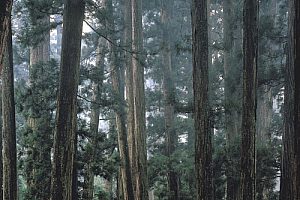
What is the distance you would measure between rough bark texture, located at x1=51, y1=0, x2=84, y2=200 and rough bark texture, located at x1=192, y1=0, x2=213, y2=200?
242 centimetres

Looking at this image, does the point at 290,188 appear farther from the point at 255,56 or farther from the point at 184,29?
the point at 184,29

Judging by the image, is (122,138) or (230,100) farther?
(122,138)

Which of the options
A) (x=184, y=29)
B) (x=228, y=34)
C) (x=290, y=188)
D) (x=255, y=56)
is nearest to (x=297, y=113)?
(x=290, y=188)

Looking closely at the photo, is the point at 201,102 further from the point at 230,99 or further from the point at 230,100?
the point at 230,99

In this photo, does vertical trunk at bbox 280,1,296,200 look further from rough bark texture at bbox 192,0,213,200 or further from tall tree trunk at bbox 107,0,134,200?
tall tree trunk at bbox 107,0,134,200

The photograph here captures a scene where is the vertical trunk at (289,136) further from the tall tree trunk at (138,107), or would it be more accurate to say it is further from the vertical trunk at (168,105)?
the vertical trunk at (168,105)

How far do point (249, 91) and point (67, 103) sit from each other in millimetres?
3878

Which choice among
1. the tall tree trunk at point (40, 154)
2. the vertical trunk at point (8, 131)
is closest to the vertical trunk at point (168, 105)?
the tall tree trunk at point (40, 154)

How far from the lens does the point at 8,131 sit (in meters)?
9.22

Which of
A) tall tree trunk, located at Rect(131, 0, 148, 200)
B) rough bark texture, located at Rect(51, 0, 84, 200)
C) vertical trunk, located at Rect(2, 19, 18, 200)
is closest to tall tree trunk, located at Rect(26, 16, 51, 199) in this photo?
vertical trunk, located at Rect(2, 19, 18, 200)

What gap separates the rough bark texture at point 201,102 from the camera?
332 inches

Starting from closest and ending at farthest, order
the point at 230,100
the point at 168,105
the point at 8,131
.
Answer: the point at 8,131, the point at 230,100, the point at 168,105

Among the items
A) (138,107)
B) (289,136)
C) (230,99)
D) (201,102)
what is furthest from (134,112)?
(289,136)

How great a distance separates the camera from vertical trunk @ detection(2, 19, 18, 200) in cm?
904
